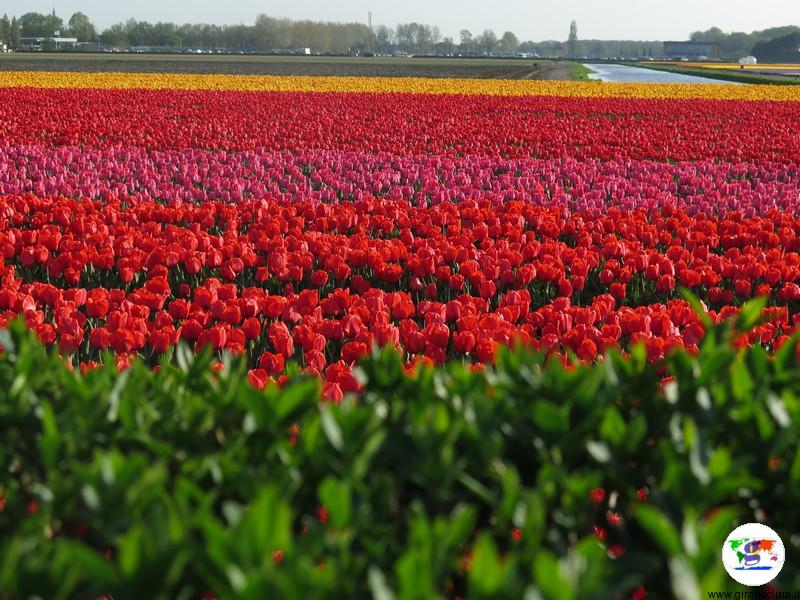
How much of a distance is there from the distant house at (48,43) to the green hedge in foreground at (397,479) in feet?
445

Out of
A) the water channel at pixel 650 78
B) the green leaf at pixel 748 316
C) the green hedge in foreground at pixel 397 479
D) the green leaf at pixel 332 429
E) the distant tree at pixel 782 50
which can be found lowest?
the green hedge in foreground at pixel 397 479

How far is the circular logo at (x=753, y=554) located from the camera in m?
1.75

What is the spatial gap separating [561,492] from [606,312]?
272 cm

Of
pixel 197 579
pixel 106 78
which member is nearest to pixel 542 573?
pixel 197 579

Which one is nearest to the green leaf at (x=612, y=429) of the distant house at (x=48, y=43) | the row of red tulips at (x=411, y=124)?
the row of red tulips at (x=411, y=124)

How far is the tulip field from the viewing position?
58.2 inches

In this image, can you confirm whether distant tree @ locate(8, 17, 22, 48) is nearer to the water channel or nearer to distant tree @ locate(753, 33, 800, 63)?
the water channel

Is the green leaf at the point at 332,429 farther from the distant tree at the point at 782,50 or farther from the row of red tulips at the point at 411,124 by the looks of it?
the distant tree at the point at 782,50

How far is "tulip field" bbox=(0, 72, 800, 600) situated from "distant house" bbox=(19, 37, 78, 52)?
130 m

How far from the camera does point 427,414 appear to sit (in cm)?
183

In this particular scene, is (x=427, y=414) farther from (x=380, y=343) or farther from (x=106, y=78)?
(x=106, y=78)

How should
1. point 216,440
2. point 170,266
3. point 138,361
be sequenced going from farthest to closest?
point 170,266
point 138,361
point 216,440

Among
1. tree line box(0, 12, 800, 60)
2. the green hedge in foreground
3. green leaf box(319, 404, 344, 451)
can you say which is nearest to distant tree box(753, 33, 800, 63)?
tree line box(0, 12, 800, 60)

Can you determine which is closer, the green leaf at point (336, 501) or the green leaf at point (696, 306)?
the green leaf at point (336, 501)
